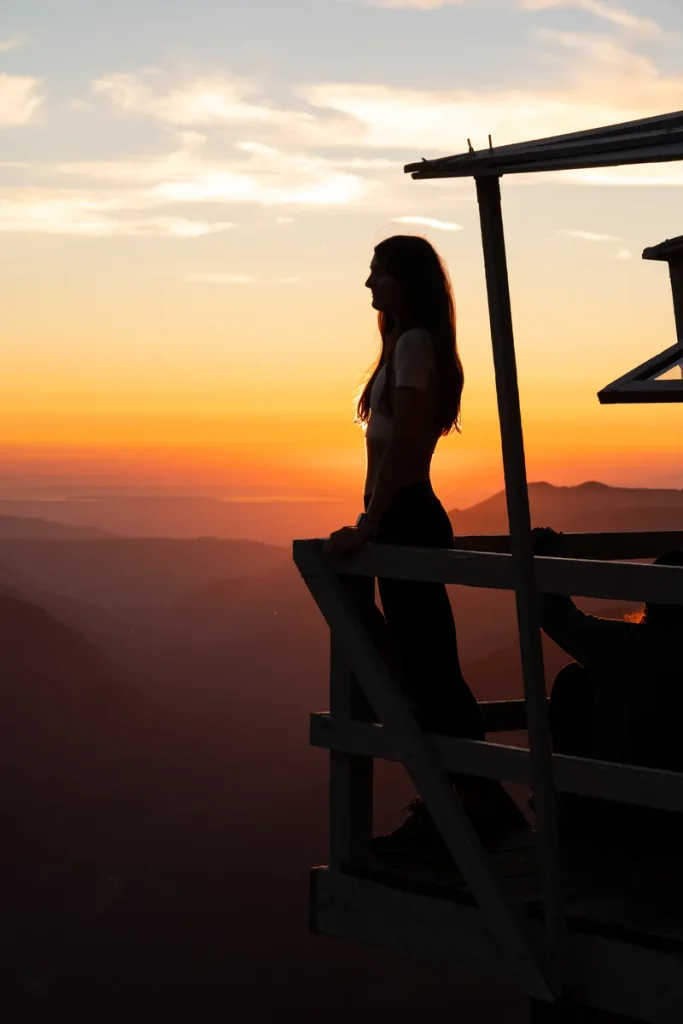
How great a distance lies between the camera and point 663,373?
404 cm

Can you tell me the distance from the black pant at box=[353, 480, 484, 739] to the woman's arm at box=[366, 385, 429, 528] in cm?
7

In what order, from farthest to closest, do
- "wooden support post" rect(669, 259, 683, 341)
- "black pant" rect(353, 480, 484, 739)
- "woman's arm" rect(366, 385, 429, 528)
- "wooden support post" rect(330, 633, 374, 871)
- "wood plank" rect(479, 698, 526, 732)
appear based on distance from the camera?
1. "wooden support post" rect(669, 259, 683, 341)
2. "wood plank" rect(479, 698, 526, 732)
3. "wooden support post" rect(330, 633, 374, 871)
4. "black pant" rect(353, 480, 484, 739)
5. "woman's arm" rect(366, 385, 429, 528)

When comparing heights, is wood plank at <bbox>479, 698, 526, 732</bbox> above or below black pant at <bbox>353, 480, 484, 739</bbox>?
below

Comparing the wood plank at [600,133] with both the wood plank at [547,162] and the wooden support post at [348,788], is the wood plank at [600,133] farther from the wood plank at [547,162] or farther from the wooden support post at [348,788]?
the wooden support post at [348,788]

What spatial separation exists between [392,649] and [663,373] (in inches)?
64.8

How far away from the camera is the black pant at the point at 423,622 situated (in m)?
5.12

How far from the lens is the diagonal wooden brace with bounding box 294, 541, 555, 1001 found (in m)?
4.54

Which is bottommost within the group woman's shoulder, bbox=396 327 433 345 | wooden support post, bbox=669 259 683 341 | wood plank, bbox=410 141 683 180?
woman's shoulder, bbox=396 327 433 345

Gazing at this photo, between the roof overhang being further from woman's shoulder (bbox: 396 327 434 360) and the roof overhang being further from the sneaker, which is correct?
the sneaker

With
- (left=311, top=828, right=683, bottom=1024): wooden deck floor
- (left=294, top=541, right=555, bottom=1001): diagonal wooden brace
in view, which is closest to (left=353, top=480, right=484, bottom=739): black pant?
(left=294, top=541, right=555, bottom=1001): diagonal wooden brace

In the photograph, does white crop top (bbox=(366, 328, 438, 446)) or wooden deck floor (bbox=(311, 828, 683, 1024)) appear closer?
wooden deck floor (bbox=(311, 828, 683, 1024))

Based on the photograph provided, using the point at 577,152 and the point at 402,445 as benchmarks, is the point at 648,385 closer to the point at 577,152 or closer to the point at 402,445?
the point at 577,152

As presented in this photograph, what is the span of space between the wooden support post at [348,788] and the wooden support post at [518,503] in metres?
1.09

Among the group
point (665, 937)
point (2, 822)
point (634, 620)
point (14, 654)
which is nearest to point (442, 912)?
point (665, 937)
